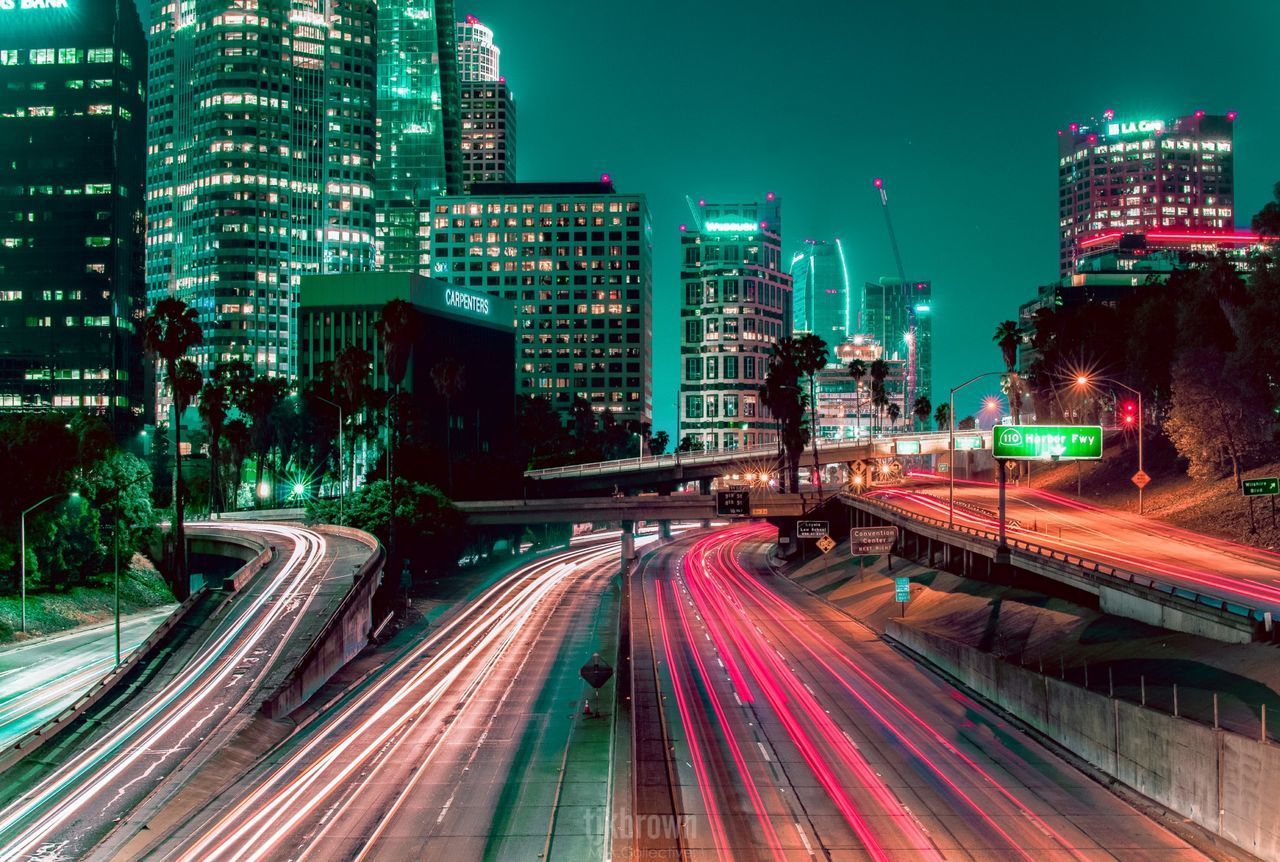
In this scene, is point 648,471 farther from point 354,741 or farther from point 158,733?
point 354,741

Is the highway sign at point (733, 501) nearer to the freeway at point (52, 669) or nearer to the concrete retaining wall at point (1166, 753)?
the freeway at point (52, 669)

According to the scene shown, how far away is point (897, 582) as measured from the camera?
61.0 metres

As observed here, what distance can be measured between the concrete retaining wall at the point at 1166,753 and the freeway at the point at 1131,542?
389 inches

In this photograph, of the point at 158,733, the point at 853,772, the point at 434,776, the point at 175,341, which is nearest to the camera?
the point at 853,772

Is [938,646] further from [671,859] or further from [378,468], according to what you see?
[378,468]

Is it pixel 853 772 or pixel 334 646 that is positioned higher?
pixel 853 772

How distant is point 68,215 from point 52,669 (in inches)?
6084

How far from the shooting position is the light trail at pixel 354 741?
28016 mm

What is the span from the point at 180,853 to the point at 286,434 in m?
129

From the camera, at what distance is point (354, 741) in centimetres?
3891

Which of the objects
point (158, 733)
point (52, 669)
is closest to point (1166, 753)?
point (158, 733)

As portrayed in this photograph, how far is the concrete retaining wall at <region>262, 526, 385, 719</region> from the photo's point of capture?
145 feet

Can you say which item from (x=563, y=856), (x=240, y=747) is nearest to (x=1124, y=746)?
(x=563, y=856)

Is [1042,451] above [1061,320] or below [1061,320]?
below
